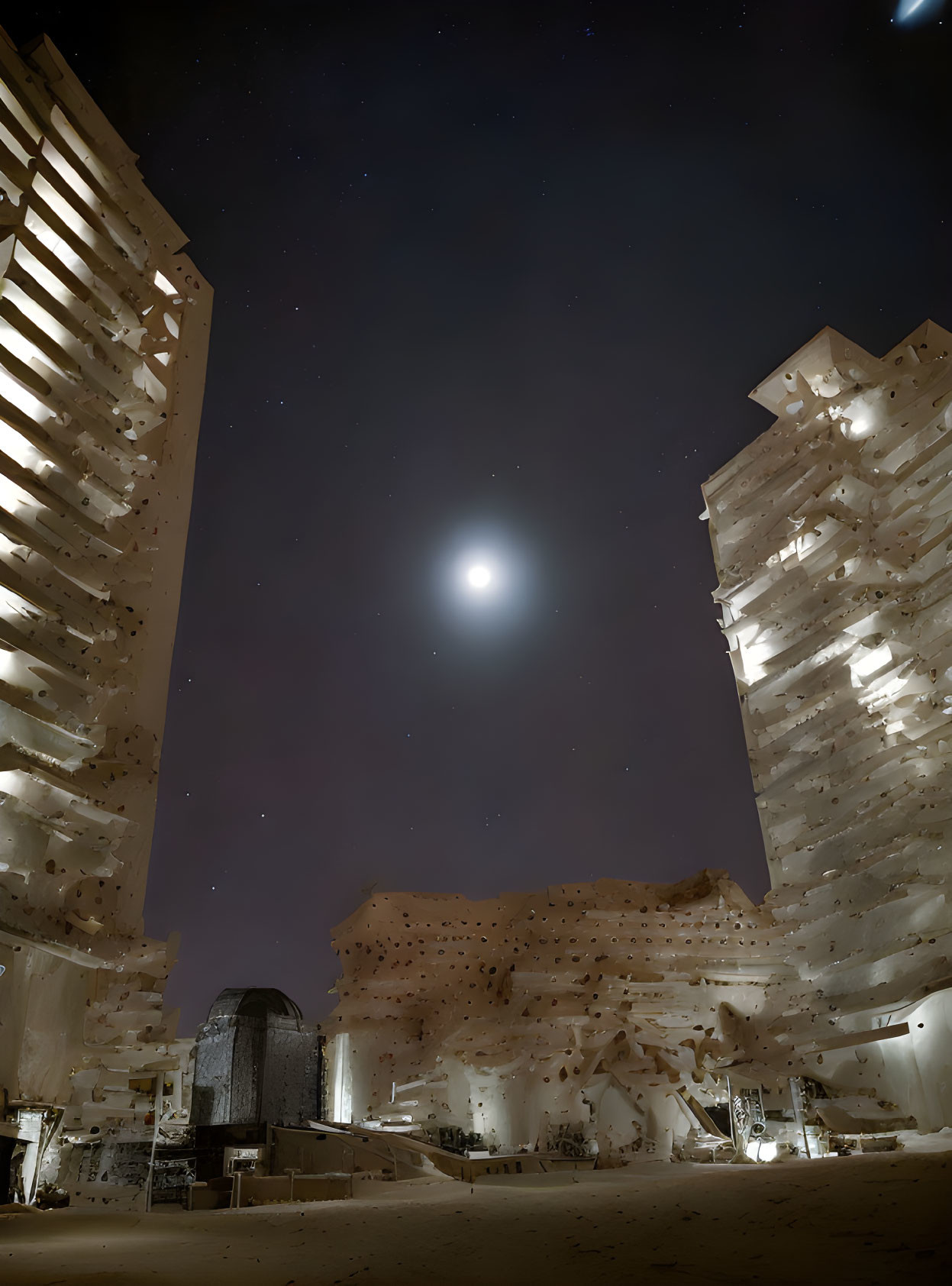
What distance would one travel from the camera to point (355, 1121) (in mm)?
27344

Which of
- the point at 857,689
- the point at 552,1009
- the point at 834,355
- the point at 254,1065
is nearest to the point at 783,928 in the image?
the point at 552,1009

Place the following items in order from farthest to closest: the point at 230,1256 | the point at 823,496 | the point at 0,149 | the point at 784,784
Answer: the point at 823,496 < the point at 784,784 < the point at 0,149 < the point at 230,1256

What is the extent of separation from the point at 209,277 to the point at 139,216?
7880 millimetres

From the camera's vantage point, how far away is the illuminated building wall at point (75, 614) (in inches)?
654

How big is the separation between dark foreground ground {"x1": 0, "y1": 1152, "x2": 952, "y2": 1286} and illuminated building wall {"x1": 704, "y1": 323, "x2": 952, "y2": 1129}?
985 cm

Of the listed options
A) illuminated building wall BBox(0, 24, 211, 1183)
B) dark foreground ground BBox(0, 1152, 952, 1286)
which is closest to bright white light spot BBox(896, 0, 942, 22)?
illuminated building wall BBox(0, 24, 211, 1183)

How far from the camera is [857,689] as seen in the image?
25.0 metres

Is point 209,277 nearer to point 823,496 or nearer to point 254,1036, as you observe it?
point 823,496

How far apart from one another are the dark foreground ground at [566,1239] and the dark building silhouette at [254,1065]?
11.8 m

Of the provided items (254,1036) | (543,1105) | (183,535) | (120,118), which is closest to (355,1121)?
(254,1036)

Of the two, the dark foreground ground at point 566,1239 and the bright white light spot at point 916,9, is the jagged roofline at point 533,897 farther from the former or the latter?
the bright white light spot at point 916,9

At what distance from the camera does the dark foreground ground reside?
752cm

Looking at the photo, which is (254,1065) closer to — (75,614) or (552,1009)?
(552,1009)

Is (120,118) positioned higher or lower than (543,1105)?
higher
